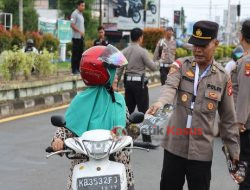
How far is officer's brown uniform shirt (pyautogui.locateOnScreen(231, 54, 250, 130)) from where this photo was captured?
4859 mm

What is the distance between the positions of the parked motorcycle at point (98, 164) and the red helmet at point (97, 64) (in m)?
0.46

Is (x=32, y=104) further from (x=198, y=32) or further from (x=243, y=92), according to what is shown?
(x=198, y=32)

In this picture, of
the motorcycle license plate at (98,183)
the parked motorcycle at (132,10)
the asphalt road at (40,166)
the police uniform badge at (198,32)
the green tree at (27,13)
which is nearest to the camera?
the motorcycle license plate at (98,183)

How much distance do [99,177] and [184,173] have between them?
3.74 ft

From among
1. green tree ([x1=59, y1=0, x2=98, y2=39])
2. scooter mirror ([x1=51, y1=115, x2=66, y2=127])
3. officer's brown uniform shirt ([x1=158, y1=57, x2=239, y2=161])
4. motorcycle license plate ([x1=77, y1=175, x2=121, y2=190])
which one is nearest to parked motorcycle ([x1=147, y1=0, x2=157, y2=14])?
green tree ([x1=59, y1=0, x2=98, y2=39])

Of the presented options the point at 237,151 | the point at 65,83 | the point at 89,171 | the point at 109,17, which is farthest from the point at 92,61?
the point at 109,17

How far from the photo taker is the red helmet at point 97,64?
11.8 ft

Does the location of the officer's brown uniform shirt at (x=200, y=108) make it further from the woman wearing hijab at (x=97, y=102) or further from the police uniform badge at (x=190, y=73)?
the woman wearing hijab at (x=97, y=102)

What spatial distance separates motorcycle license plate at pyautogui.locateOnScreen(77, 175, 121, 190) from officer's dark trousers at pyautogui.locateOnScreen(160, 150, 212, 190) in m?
0.98

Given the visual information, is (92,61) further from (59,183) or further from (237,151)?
(59,183)

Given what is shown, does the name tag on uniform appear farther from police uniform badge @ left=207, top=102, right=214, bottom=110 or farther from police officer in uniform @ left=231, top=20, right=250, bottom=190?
police officer in uniform @ left=231, top=20, right=250, bottom=190

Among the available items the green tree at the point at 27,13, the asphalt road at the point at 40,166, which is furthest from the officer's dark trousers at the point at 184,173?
the green tree at the point at 27,13

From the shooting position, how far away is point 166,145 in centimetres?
414

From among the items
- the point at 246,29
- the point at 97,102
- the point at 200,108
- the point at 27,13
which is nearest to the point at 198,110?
the point at 200,108
